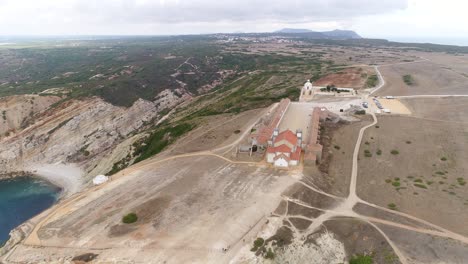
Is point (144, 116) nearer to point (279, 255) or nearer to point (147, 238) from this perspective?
point (147, 238)

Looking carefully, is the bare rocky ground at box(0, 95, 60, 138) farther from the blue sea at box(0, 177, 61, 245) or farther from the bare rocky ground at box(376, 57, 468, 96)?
the bare rocky ground at box(376, 57, 468, 96)

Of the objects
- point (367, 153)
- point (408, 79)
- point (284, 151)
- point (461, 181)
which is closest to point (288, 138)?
point (284, 151)

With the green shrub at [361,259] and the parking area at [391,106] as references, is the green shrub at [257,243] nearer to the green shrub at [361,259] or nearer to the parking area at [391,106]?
the green shrub at [361,259]

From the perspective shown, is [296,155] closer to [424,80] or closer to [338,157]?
[338,157]

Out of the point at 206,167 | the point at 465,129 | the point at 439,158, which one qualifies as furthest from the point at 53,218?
the point at 465,129

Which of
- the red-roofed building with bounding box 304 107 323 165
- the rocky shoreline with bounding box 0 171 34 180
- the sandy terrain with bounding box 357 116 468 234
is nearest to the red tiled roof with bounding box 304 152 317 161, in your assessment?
the red-roofed building with bounding box 304 107 323 165

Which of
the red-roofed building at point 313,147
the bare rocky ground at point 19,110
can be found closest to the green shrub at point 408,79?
the red-roofed building at point 313,147

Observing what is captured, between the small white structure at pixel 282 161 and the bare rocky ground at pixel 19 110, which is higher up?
the small white structure at pixel 282 161
